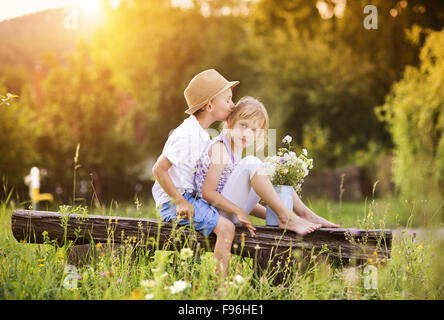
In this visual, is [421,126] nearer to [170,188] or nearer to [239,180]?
[239,180]

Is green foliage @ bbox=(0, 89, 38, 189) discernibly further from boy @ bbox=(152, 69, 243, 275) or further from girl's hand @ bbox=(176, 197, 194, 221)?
girl's hand @ bbox=(176, 197, 194, 221)

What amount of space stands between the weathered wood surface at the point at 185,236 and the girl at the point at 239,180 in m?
0.09

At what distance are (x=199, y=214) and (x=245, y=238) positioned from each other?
1.17 ft

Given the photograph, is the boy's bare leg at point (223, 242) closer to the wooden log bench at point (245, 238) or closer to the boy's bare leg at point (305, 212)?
the wooden log bench at point (245, 238)

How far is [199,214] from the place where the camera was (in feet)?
10.6

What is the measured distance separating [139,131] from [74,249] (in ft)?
50.7

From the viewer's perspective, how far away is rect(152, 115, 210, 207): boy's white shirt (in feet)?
10.5

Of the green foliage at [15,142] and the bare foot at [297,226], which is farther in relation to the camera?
the green foliage at [15,142]

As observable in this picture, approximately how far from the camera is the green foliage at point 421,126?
7.26 meters

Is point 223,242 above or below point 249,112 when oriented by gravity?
below

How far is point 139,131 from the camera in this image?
61.3 ft

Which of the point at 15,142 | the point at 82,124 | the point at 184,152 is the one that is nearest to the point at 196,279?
the point at 184,152

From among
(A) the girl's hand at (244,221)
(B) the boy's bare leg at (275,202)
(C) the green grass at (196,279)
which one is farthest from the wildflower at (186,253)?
(B) the boy's bare leg at (275,202)
